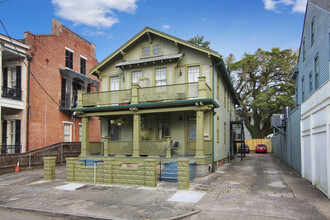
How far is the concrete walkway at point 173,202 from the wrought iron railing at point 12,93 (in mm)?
8269

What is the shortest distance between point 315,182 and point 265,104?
28.4 meters

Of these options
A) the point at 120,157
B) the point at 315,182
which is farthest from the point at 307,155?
the point at 120,157

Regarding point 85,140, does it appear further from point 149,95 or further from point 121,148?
point 149,95

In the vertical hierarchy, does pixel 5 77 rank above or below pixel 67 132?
above

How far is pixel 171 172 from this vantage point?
13.1 metres

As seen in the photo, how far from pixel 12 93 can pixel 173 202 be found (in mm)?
15461

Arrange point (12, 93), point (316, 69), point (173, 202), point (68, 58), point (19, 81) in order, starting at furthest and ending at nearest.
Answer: point (68, 58)
point (19, 81)
point (12, 93)
point (316, 69)
point (173, 202)

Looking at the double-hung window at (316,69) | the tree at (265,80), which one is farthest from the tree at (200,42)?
the double-hung window at (316,69)

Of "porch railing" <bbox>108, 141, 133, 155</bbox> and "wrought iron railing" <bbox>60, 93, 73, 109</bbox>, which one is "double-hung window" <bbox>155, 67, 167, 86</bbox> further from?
"wrought iron railing" <bbox>60, 93, 73, 109</bbox>

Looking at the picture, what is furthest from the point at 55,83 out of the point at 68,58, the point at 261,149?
the point at 261,149

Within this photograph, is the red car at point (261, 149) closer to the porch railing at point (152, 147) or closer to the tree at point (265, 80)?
the tree at point (265, 80)

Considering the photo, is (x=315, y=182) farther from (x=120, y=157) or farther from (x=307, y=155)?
(x=120, y=157)

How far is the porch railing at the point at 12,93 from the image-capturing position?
18245mm

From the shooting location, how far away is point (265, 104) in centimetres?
3778
